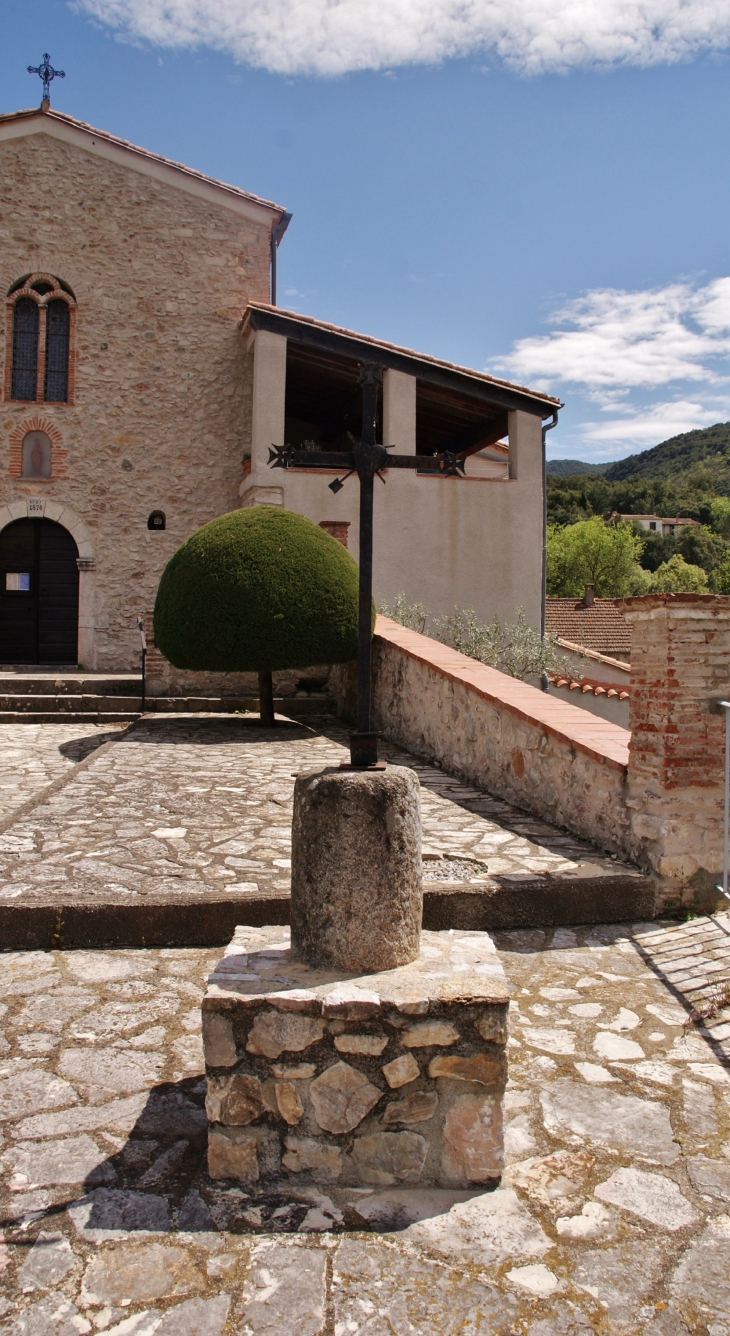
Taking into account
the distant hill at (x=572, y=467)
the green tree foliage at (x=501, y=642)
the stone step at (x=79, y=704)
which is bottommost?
the stone step at (x=79, y=704)

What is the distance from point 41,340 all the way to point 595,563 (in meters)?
41.9

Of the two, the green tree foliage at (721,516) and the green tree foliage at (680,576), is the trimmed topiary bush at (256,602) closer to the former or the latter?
the green tree foliage at (680,576)

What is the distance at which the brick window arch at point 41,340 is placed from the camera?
1470 cm

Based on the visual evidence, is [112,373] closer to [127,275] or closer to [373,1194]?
[127,275]

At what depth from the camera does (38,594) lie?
14.8m

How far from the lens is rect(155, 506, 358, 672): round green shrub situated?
9.14 m

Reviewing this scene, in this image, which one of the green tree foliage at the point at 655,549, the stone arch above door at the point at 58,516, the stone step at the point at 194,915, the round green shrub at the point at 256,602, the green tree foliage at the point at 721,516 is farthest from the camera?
the green tree foliage at the point at 721,516

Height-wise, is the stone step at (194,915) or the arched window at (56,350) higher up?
the arched window at (56,350)

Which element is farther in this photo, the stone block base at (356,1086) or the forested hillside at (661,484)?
the forested hillside at (661,484)

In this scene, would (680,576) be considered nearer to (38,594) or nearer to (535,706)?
(38,594)

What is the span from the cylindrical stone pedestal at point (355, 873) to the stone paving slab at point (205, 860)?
147 cm

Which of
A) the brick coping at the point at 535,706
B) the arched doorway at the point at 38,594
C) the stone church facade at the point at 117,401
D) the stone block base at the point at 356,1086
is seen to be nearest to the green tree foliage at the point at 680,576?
the stone church facade at the point at 117,401

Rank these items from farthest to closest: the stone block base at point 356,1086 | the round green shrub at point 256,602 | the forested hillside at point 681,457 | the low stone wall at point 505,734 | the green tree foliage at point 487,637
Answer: the forested hillside at point 681,457 → the green tree foliage at point 487,637 → the round green shrub at point 256,602 → the low stone wall at point 505,734 → the stone block base at point 356,1086

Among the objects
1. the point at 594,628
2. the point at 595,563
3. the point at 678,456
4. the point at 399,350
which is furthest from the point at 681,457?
the point at 399,350
